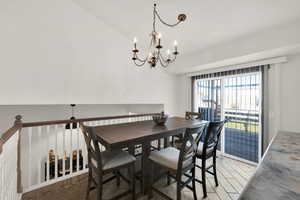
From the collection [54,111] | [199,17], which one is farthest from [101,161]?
[54,111]

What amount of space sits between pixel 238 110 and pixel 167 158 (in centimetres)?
249

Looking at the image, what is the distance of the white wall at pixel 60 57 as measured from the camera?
2.09 metres

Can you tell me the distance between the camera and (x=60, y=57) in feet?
8.09

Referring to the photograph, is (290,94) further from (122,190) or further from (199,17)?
(122,190)

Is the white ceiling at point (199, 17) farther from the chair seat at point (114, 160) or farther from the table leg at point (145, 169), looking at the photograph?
the chair seat at point (114, 160)

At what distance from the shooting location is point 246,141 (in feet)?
10.2

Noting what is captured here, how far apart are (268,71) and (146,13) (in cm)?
268

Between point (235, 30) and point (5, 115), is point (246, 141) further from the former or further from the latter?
point (5, 115)

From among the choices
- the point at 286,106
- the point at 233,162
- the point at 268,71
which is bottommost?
the point at 233,162

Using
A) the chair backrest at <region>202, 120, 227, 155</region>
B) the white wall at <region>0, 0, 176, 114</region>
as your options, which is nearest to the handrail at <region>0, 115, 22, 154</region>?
the white wall at <region>0, 0, 176, 114</region>

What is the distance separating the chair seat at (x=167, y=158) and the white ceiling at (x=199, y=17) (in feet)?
7.30

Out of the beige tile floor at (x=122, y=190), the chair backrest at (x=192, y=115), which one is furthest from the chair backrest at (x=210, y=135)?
the chair backrest at (x=192, y=115)

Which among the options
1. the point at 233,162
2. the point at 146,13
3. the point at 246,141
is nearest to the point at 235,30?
the point at 146,13

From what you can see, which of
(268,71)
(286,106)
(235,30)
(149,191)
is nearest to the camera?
(149,191)
